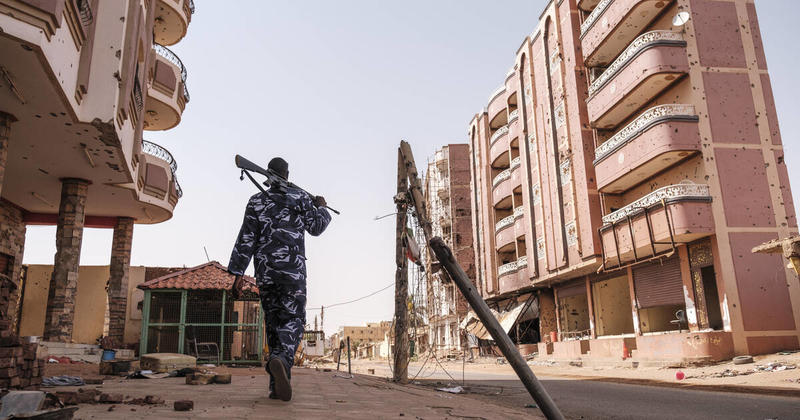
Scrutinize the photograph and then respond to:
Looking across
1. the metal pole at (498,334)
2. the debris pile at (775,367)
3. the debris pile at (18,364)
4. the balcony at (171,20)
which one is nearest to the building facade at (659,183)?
the debris pile at (775,367)

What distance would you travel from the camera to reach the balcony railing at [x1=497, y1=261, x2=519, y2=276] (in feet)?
102

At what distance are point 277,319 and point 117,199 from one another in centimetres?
1601

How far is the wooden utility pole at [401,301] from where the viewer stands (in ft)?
35.7

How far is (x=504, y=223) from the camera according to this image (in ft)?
108

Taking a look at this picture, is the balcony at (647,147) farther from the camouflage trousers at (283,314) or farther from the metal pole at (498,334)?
the metal pole at (498,334)

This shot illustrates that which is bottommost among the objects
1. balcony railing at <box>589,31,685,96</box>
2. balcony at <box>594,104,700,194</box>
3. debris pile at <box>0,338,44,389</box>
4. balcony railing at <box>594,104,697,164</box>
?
debris pile at <box>0,338,44,389</box>

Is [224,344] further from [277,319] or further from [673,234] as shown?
[673,234]

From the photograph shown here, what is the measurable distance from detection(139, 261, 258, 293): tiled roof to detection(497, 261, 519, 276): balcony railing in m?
17.9

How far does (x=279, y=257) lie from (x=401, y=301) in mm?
6531

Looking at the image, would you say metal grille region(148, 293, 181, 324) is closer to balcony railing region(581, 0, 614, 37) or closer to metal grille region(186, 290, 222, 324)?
metal grille region(186, 290, 222, 324)

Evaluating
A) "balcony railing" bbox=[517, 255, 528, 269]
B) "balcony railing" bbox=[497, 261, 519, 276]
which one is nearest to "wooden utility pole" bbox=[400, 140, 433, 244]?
"balcony railing" bbox=[517, 255, 528, 269]

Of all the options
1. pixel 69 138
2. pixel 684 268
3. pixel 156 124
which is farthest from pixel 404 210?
pixel 156 124

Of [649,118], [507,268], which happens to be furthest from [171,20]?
[507,268]

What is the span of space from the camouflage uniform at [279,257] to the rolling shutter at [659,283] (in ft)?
58.0
